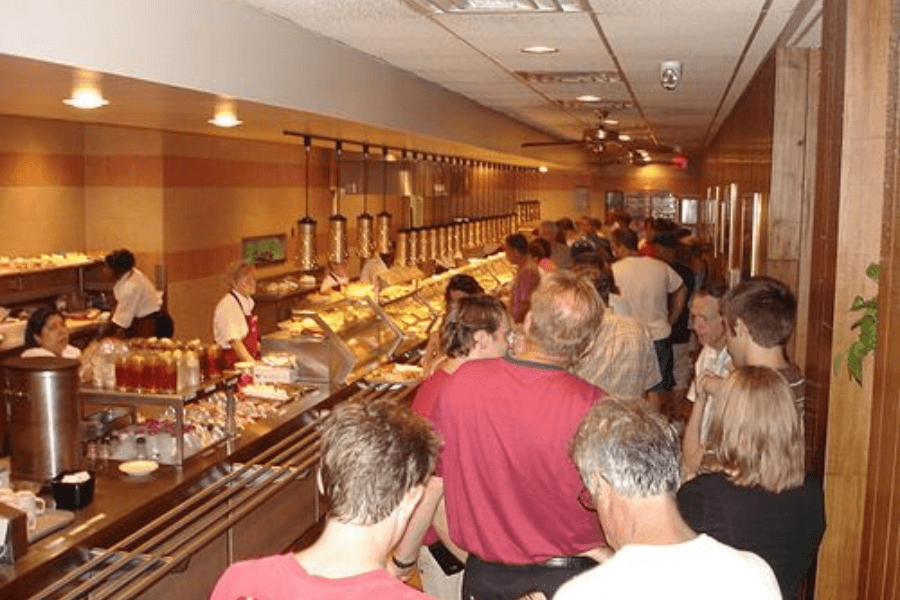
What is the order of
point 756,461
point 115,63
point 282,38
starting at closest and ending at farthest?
1. point 756,461
2. point 115,63
3. point 282,38

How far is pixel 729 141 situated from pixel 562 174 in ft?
46.0

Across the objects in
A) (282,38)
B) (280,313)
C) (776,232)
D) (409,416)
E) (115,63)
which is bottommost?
(280,313)

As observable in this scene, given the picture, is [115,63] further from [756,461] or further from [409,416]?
[756,461]

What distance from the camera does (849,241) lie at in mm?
3691

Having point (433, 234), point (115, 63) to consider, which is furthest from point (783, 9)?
point (433, 234)

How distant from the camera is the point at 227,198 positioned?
1160cm

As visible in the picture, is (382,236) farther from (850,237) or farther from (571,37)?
(850,237)

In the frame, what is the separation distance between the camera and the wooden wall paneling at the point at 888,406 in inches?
110

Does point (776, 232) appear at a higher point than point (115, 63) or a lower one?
lower

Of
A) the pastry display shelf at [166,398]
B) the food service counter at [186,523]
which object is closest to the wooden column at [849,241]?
the food service counter at [186,523]

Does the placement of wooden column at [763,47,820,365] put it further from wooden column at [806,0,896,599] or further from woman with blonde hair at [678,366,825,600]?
woman with blonde hair at [678,366,825,600]

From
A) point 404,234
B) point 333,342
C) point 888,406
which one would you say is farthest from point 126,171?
point 888,406

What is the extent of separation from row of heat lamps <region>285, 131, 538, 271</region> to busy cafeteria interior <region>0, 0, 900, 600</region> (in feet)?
0.11

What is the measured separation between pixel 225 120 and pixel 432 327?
2.79 meters
